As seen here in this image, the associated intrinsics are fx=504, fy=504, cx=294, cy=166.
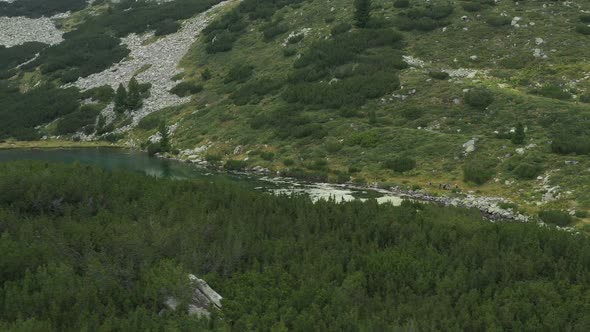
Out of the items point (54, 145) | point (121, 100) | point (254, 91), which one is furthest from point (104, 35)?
point (254, 91)

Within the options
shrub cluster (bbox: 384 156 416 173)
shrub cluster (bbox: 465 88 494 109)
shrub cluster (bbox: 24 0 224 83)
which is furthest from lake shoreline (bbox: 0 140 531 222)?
shrub cluster (bbox: 24 0 224 83)

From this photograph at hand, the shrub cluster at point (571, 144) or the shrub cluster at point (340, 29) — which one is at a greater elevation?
the shrub cluster at point (340, 29)

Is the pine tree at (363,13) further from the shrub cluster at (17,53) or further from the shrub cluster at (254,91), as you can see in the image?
the shrub cluster at (17,53)

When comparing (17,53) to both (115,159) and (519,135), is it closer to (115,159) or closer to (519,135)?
(115,159)

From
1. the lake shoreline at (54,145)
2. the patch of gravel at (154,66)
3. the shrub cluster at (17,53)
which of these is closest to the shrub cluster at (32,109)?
the lake shoreline at (54,145)

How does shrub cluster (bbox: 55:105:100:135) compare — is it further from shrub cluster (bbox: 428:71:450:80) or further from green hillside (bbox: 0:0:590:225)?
shrub cluster (bbox: 428:71:450:80)

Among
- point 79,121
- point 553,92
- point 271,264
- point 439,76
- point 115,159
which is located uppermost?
point 271,264

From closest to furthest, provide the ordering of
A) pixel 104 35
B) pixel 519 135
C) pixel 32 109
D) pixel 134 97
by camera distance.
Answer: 1. pixel 519 135
2. pixel 134 97
3. pixel 32 109
4. pixel 104 35
